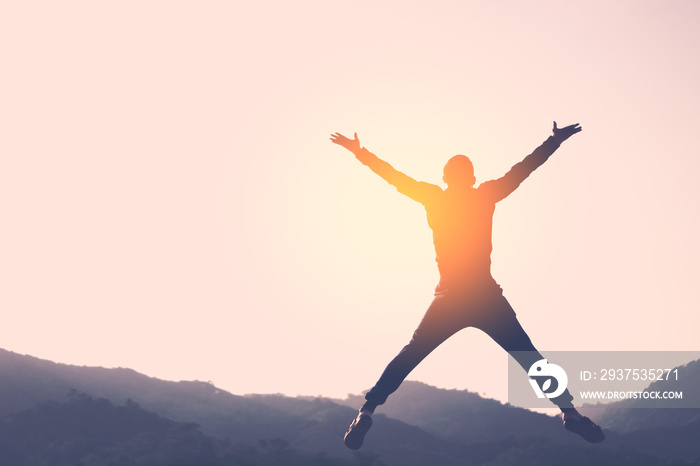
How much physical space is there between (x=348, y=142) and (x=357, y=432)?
314 centimetres

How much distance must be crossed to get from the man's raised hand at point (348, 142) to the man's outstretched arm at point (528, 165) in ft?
4.87

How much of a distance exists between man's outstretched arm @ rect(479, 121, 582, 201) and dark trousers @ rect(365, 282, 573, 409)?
1014 mm

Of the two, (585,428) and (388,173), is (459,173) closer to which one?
(388,173)

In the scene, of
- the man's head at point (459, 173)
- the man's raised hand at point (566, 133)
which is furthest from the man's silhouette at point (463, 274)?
the man's raised hand at point (566, 133)

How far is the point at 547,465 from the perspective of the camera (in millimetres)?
76125

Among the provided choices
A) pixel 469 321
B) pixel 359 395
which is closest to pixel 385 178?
pixel 469 321

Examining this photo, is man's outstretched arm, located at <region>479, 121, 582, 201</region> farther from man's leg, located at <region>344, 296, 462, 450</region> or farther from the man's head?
man's leg, located at <region>344, 296, 462, 450</region>

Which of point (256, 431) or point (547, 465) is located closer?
point (547, 465)

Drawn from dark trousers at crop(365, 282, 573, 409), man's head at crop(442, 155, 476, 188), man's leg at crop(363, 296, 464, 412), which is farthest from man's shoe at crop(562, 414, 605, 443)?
man's head at crop(442, 155, 476, 188)

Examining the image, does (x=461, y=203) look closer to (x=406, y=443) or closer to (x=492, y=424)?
(x=406, y=443)

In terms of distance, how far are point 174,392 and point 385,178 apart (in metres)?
91.8

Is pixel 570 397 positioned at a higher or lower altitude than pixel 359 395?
lower

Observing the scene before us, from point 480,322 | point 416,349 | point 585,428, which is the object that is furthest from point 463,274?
point 585,428

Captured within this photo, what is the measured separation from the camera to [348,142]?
8.07 m
